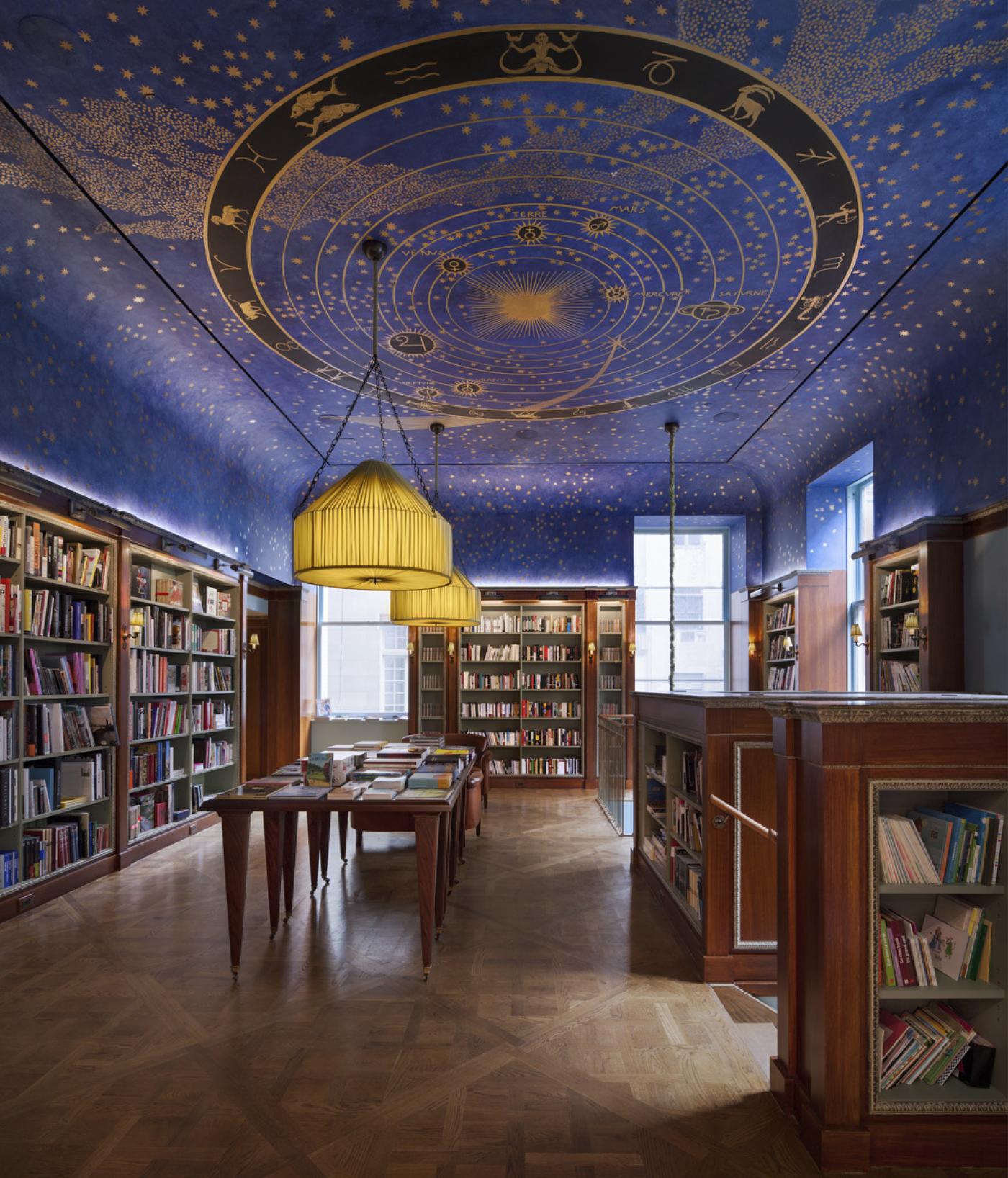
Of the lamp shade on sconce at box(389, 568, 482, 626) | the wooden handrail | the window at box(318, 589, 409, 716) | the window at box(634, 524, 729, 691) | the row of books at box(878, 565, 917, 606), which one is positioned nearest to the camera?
the wooden handrail

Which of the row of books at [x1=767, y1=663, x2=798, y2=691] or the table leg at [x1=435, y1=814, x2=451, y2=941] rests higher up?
the row of books at [x1=767, y1=663, x2=798, y2=691]

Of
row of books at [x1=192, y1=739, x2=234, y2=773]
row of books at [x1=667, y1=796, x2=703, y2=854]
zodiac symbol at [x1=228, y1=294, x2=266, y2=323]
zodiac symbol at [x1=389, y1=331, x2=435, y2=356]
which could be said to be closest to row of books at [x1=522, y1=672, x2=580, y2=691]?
row of books at [x1=192, y1=739, x2=234, y2=773]

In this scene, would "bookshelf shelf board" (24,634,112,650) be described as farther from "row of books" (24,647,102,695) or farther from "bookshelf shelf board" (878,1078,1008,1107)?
"bookshelf shelf board" (878,1078,1008,1107)

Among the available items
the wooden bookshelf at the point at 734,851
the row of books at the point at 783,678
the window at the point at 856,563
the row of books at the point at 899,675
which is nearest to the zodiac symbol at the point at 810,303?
the row of books at the point at 899,675

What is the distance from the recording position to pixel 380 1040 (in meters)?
3.43

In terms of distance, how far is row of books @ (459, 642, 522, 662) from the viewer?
37.8ft

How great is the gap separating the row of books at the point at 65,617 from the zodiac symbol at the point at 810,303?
5744 millimetres

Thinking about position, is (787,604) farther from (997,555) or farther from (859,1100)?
(859,1100)

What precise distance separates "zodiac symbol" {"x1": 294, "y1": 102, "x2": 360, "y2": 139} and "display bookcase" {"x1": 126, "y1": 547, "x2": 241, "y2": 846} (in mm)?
4069

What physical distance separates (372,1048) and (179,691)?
5066mm

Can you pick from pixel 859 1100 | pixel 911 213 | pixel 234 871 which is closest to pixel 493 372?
pixel 911 213

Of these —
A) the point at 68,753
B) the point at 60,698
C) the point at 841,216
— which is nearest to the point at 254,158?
the point at 841,216

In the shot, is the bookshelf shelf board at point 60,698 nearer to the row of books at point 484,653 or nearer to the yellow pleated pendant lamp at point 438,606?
the yellow pleated pendant lamp at point 438,606

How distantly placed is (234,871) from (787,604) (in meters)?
7.69
